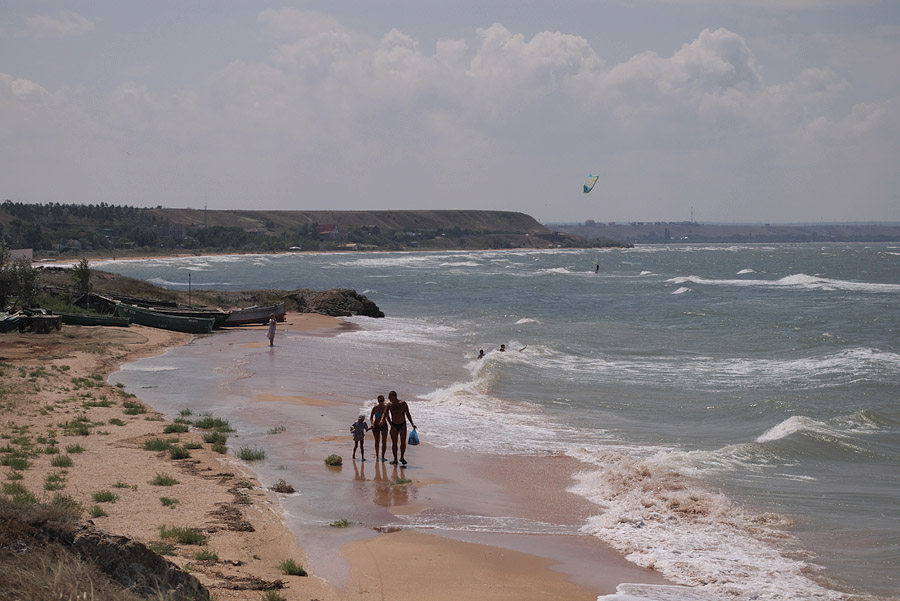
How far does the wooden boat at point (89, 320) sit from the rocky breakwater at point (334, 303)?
12.5 m

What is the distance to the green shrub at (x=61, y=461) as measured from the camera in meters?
11.6

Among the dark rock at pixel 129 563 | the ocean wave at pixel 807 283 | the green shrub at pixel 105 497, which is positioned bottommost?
the green shrub at pixel 105 497

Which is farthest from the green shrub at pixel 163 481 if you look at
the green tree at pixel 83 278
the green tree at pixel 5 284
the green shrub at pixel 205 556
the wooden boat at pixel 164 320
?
the green tree at pixel 83 278

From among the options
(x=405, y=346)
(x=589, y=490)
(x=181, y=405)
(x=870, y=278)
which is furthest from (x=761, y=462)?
(x=870, y=278)

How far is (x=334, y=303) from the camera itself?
43938 millimetres

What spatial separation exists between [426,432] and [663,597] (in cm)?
854

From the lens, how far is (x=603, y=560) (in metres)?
9.99

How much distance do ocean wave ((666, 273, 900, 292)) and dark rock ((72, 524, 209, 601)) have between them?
208 feet

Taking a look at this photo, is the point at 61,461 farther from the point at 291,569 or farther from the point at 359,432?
the point at 291,569

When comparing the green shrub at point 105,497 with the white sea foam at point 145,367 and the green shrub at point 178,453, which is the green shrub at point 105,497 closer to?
the green shrub at point 178,453

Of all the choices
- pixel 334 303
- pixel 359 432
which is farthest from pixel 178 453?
pixel 334 303

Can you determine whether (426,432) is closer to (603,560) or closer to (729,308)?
(603,560)

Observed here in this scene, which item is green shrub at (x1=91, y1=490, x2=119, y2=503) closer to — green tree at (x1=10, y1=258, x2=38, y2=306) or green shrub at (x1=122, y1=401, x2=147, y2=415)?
green shrub at (x1=122, y1=401, x2=147, y2=415)

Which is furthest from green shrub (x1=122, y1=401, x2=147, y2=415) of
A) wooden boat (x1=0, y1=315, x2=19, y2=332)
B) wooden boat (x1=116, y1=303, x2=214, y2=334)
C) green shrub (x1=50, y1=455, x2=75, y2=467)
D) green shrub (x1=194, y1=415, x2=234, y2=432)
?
wooden boat (x1=116, y1=303, x2=214, y2=334)
